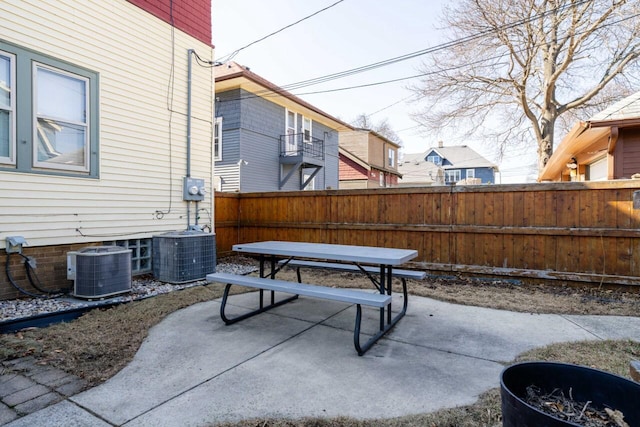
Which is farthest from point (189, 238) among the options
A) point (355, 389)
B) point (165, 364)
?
point (355, 389)

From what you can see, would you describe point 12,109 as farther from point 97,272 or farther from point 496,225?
point 496,225

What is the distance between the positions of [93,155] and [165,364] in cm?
362

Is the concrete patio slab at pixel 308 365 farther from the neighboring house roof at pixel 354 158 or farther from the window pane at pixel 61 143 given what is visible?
the neighboring house roof at pixel 354 158

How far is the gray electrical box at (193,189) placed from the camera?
20.7ft

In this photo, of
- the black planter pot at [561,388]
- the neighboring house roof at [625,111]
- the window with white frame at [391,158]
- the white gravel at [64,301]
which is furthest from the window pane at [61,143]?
the window with white frame at [391,158]

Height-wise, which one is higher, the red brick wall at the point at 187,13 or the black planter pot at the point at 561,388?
the red brick wall at the point at 187,13

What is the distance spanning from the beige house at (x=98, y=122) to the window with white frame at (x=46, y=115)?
0.04 ft

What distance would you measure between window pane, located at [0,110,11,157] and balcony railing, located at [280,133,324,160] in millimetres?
9898

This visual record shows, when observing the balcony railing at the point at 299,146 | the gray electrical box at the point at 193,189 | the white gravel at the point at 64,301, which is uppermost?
the balcony railing at the point at 299,146

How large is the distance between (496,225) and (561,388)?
4236 mm

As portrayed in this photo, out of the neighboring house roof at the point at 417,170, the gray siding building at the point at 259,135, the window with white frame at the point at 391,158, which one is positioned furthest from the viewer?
the neighboring house roof at the point at 417,170

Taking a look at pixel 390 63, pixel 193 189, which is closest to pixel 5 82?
pixel 193 189

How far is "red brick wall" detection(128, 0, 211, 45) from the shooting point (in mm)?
5789

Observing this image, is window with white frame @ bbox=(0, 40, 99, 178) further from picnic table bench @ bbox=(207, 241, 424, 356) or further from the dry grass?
picnic table bench @ bbox=(207, 241, 424, 356)
